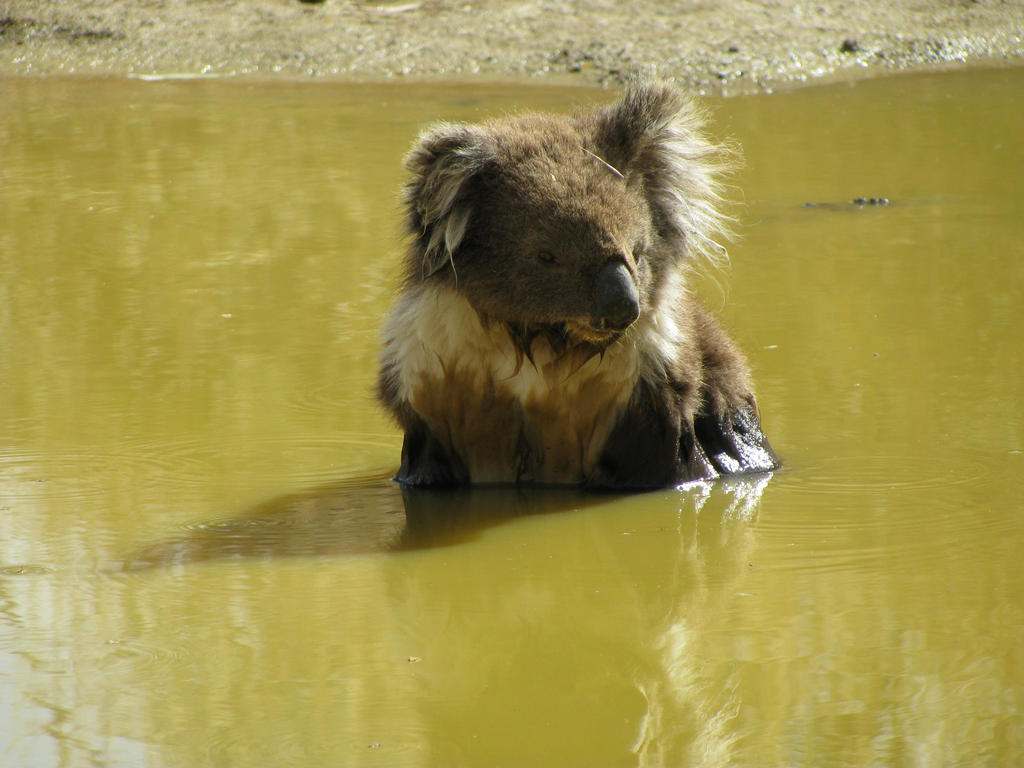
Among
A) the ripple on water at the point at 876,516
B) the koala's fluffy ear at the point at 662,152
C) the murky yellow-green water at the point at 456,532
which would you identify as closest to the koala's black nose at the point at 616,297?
the koala's fluffy ear at the point at 662,152

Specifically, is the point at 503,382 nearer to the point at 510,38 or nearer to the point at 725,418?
the point at 725,418

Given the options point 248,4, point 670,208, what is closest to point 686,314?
point 670,208

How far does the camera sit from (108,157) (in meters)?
10.9

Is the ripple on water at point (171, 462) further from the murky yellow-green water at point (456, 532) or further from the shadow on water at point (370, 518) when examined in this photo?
the shadow on water at point (370, 518)

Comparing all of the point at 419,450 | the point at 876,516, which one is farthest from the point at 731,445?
the point at 419,450

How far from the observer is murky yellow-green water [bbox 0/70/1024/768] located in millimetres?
3051

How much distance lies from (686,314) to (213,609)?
2.16 metres

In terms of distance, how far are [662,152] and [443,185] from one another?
2.62 feet

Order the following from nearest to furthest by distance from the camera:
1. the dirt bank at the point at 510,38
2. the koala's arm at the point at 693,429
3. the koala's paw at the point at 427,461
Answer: the koala's arm at the point at 693,429 → the koala's paw at the point at 427,461 → the dirt bank at the point at 510,38

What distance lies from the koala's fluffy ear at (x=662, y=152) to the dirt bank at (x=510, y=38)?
→ 886 centimetres

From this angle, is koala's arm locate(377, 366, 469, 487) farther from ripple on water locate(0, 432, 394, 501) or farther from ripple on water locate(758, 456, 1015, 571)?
ripple on water locate(758, 456, 1015, 571)

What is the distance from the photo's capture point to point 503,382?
4852mm

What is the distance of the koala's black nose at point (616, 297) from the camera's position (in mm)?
4383

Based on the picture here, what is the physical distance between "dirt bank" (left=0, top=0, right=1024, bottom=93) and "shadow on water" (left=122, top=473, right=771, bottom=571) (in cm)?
927
